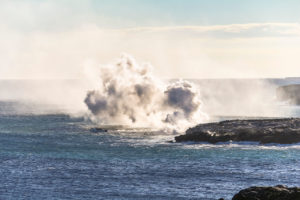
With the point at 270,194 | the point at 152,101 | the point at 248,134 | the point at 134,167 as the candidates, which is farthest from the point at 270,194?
the point at 152,101

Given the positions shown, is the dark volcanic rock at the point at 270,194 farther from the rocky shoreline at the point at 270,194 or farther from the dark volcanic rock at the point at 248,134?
the dark volcanic rock at the point at 248,134

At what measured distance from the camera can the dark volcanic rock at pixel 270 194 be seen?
70.3 metres

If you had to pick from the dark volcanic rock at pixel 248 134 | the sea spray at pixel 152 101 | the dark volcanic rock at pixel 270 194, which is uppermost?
the sea spray at pixel 152 101

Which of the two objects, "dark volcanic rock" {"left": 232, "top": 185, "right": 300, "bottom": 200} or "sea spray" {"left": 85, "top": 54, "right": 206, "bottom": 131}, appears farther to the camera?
"sea spray" {"left": 85, "top": 54, "right": 206, "bottom": 131}

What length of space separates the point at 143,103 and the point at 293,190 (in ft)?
421

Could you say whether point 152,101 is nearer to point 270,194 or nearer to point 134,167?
point 134,167

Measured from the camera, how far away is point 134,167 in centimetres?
A: 11069

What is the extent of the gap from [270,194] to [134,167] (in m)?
43.5

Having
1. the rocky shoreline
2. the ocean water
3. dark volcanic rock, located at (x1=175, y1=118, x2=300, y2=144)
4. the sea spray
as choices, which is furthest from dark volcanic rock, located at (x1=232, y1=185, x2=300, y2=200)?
the sea spray

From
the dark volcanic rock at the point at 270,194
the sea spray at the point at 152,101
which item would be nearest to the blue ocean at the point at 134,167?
the dark volcanic rock at the point at 270,194

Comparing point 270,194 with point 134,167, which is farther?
point 134,167

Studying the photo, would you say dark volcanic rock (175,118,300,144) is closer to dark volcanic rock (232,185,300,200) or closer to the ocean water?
the ocean water

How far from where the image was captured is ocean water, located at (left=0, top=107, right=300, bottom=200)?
298 feet

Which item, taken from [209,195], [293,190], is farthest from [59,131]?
[293,190]
